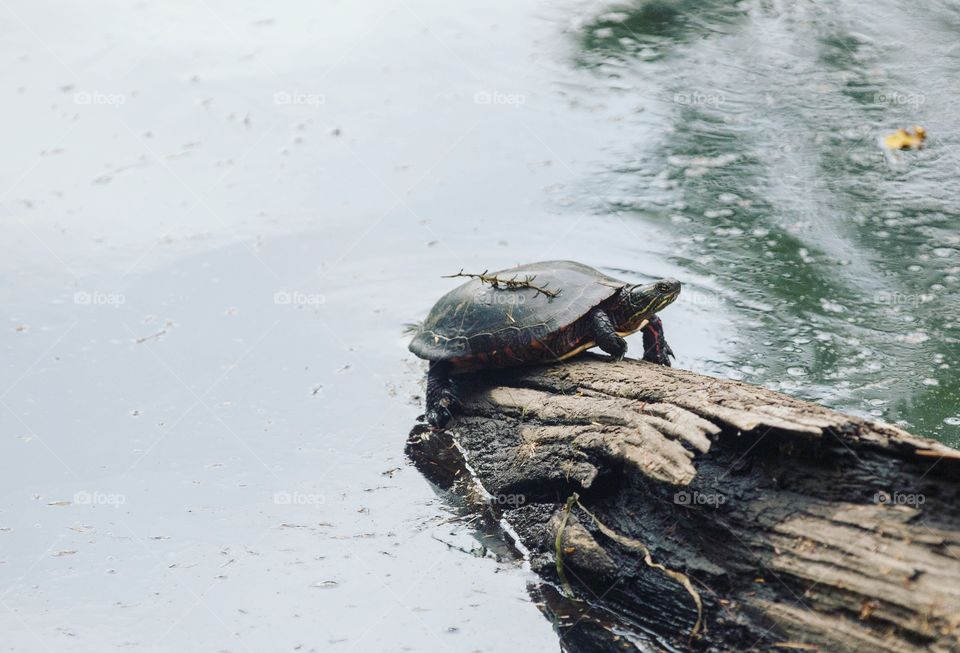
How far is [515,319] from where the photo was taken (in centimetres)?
545

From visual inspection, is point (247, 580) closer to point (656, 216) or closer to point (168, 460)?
point (168, 460)

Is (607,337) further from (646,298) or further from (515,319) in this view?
(515,319)

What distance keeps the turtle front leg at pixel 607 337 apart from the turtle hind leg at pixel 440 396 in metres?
0.91

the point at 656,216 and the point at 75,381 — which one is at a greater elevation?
the point at 656,216

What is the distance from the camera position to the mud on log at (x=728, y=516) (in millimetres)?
3461

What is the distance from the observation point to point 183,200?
29.2 ft

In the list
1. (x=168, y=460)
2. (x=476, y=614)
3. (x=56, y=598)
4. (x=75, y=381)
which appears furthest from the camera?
(x=75, y=381)

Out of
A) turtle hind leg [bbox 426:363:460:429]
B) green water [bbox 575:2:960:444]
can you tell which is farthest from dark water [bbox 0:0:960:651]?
turtle hind leg [bbox 426:363:460:429]

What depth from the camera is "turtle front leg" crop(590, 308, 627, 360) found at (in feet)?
17.7

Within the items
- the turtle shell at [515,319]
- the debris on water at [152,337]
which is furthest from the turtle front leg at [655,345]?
the debris on water at [152,337]

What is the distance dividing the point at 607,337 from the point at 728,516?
1.62 m

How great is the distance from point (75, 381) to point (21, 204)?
3.05m

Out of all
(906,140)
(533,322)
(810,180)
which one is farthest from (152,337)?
(906,140)

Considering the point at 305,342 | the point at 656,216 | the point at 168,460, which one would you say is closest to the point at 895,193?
the point at 656,216
